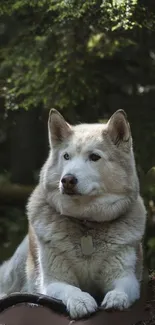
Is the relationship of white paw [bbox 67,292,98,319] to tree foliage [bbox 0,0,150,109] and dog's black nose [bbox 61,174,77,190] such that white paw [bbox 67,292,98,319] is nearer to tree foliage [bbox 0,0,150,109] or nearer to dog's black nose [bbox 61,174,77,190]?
dog's black nose [bbox 61,174,77,190]

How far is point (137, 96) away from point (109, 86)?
52 cm

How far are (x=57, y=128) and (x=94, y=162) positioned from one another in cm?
44

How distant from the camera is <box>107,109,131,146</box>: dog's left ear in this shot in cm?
497

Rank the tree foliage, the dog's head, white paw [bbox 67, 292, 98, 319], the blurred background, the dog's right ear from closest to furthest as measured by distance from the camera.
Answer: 1. white paw [bbox 67, 292, 98, 319]
2. the dog's head
3. the dog's right ear
4. the blurred background
5. the tree foliage

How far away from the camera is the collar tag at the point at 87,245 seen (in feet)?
16.1

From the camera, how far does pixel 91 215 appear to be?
196 inches

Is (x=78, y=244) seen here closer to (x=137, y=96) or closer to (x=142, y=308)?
(x=142, y=308)

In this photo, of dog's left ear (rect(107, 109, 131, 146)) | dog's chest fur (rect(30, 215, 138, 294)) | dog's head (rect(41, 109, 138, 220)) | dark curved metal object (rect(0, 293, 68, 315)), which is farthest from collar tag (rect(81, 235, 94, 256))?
dog's left ear (rect(107, 109, 131, 146))

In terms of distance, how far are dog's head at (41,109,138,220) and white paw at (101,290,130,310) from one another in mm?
657

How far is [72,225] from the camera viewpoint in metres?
5.06

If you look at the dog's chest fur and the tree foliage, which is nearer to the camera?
the dog's chest fur

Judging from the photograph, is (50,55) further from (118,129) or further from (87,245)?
(87,245)

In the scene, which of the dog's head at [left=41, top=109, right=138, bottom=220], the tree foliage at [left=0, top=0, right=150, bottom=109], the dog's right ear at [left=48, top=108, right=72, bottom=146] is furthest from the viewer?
the tree foliage at [left=0, top=0, right=150, bottom=109]

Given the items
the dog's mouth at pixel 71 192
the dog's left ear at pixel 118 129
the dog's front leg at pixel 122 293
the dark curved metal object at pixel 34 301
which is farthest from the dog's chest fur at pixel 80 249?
the dog's left ear at pixel 118 129
